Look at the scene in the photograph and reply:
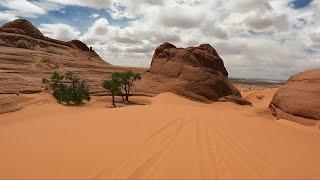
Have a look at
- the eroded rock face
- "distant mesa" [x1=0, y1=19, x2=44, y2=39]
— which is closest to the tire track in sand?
the eroded rock face

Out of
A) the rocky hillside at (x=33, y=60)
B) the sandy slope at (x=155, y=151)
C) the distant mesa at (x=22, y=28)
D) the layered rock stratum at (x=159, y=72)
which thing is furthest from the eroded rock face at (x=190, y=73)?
the sandy slope at (x=155, y=151)

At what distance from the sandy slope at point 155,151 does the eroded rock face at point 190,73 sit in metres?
34.1

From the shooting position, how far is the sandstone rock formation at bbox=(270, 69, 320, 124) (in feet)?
55.6

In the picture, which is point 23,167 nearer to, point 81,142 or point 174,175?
point 81,142

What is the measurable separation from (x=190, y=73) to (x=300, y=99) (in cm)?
3170

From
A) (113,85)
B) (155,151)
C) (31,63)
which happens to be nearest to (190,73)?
(113,85)

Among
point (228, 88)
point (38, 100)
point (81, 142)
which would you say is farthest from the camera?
point (228, 88)

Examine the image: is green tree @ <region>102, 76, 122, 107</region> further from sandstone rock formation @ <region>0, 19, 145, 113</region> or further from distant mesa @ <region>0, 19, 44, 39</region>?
distant mesa @ <region>0, 19, 44, 39</region>

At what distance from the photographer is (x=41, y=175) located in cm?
669

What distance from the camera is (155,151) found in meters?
8.60

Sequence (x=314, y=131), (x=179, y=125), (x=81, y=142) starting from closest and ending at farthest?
(x=81, y=142), (x=179, y=125), (x=314, y=131)

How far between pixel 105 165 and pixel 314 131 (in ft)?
35.3

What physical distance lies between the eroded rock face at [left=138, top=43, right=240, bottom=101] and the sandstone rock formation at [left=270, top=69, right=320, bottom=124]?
2544cm

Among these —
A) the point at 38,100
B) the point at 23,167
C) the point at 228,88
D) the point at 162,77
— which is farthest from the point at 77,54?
the point at 23,167
